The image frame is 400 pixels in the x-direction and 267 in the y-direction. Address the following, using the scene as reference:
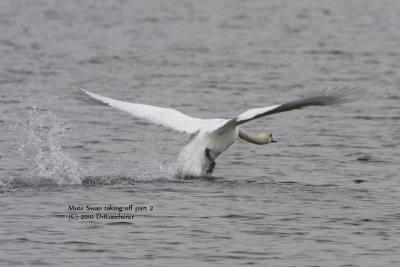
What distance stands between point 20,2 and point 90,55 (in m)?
18.2

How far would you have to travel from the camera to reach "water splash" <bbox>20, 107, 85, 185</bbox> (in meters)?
14.8

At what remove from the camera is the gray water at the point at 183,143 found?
11750 millimetres

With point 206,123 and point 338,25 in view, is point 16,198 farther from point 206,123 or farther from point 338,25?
point 338,25

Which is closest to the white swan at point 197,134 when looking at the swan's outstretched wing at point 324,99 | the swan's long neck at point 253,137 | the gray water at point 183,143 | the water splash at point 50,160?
the swan's long neck at point 253,137

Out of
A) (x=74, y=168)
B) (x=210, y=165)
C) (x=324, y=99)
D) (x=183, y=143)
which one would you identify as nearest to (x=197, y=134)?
(x=210, y=165)

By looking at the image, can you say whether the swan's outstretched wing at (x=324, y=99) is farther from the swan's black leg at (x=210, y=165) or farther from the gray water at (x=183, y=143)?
the swan's black leg at (x=210, y=165)

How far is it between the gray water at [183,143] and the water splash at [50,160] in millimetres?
34

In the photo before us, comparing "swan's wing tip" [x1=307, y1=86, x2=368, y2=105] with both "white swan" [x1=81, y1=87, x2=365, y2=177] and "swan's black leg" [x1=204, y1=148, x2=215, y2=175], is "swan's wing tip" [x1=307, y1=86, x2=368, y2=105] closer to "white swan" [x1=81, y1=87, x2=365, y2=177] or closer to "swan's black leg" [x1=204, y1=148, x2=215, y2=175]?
"white swan" [x1=81, y1=87, x2=365, y2=177]

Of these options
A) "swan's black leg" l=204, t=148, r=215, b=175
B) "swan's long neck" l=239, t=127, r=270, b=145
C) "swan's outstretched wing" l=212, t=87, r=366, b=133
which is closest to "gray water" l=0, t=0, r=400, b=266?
"swan's black leg" l=204, t=148, r=215, b=175

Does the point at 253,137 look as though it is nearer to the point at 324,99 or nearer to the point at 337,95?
the point at 324,99

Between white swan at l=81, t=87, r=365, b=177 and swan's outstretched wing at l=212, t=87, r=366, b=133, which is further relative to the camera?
white swan at l=81, t=87, r=365, b=177

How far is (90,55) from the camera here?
30.5 meters

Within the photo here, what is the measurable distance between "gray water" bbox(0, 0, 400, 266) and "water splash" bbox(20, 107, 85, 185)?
3 centimetres

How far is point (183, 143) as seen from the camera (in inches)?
742
